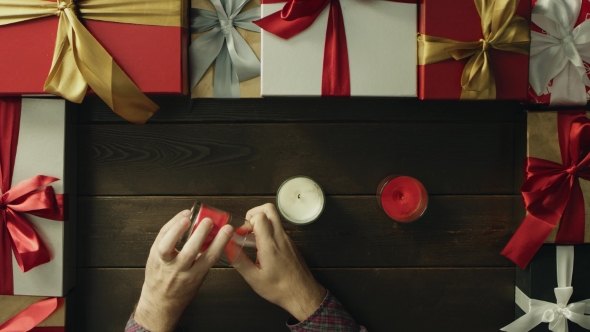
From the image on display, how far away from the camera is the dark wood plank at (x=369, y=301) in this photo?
119 cm

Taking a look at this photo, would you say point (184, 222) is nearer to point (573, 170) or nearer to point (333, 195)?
point (333, 195)

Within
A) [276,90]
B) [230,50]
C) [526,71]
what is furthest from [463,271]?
[230,50]

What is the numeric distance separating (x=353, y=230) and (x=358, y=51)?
19.2 inches

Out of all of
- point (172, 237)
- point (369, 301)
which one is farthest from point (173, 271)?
point (369, 301)

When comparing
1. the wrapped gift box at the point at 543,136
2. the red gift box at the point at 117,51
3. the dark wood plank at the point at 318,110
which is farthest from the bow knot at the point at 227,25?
the wrapped gift box at the point at 543,136

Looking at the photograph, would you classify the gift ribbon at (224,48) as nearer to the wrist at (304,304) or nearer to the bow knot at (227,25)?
the bow knot at (227,25)

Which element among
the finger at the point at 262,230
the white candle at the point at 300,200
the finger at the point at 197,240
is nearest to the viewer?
the finger at the point at 197,240

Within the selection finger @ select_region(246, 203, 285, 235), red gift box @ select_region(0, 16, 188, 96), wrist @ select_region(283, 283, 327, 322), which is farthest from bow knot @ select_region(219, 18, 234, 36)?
wrist @ select_region(283, 283, 327, 322)

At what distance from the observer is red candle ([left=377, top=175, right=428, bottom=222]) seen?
110cm

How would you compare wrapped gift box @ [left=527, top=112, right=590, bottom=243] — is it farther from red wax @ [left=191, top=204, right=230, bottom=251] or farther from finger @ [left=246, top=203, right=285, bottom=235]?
red wax @ [left=191, top=204, right=230, bottom=251]

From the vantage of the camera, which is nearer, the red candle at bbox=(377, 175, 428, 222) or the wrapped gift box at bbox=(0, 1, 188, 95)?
the wrapped gift box at bbox=(0, 1, 188, 95)

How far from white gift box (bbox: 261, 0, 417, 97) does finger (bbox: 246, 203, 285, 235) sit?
29cm

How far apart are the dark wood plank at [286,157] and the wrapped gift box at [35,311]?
0.30 m

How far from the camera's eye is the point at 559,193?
1.07 m
